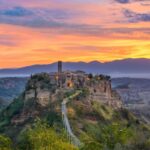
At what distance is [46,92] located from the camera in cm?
19788

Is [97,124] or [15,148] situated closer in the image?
[15,148]

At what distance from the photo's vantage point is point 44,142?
93.2 metres

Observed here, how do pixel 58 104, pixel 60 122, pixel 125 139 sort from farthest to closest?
pixel 58 104
pixel 60 122
pixel 125 139

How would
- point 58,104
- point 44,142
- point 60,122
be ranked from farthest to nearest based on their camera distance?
point 58,104 < point 60,122 < point 44,142

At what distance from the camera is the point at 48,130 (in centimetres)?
9681

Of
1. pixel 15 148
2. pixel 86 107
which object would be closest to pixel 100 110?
pixel 86 107

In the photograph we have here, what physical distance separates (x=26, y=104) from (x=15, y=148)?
9855cm

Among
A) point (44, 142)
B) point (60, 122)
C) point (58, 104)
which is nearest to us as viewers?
point (44, 142)

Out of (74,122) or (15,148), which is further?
(74,122)

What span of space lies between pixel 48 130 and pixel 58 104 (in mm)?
92942

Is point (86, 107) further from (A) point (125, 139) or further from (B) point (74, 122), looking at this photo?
(A) point (125, 139)

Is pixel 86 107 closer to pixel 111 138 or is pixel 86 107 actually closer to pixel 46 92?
pixel 46 92

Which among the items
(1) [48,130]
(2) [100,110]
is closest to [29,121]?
(2) [100,110]

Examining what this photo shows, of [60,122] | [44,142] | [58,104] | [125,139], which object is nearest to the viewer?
[44,142]
